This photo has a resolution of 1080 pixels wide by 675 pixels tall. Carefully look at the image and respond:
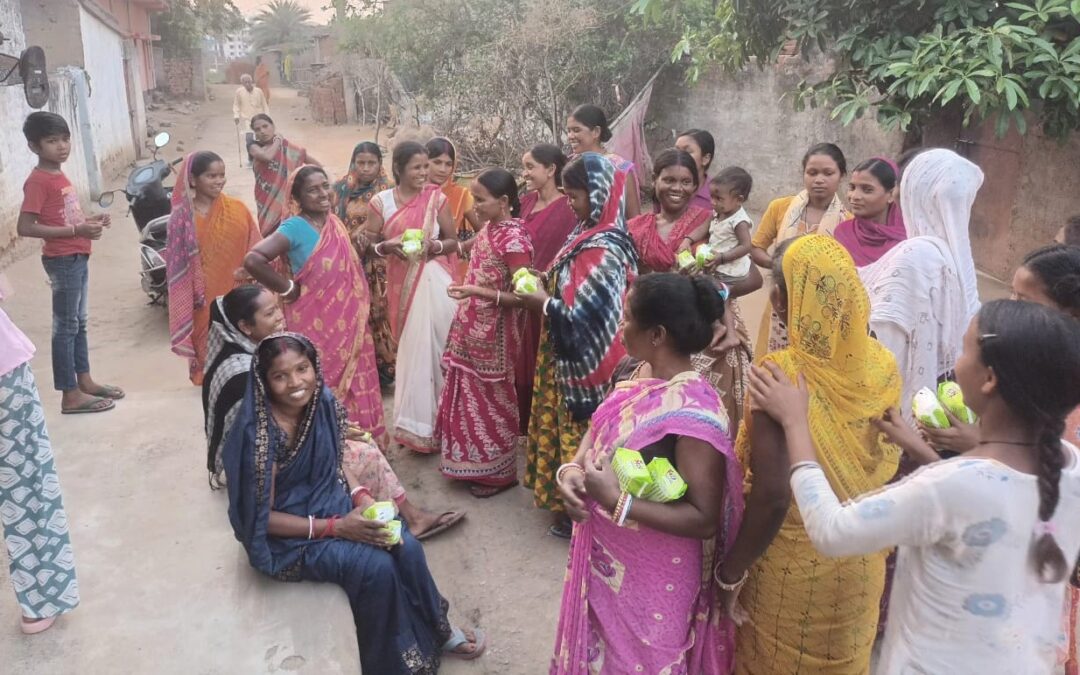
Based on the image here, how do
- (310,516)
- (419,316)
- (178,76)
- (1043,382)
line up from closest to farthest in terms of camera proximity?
1. (1043,382)
2. (310,516)
3. (419,316)
4. (178,76)

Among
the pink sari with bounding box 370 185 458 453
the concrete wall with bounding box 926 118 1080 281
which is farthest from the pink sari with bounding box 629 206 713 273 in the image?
the concrete wall with bounding box 926 118 1080 281

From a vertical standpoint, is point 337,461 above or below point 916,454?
below

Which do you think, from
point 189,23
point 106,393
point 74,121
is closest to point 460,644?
point 106,393

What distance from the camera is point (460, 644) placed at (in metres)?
3.10

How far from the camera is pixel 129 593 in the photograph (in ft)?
9.50

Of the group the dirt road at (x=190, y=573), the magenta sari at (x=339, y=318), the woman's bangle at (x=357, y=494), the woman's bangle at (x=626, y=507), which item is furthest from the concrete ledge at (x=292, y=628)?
the magenta sari at (x=339, y=318)

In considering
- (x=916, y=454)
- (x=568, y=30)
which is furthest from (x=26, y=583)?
(x=568, y=30)

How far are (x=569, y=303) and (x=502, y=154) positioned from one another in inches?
406

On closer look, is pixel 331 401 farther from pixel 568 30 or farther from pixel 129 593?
pixel 568 30

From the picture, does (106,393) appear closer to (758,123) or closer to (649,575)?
(649,575)

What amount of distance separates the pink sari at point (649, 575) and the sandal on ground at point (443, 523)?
5.89 ft

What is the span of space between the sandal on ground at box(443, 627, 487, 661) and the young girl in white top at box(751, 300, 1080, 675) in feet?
6.28

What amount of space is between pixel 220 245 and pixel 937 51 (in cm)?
517

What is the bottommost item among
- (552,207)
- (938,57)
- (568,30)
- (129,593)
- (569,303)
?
(129,593)
